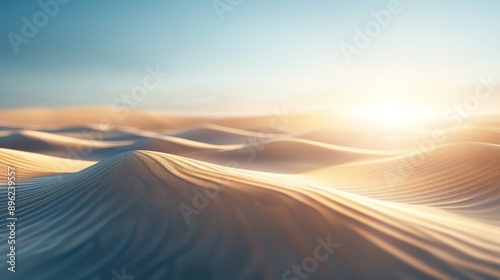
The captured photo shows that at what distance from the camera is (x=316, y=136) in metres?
22.0

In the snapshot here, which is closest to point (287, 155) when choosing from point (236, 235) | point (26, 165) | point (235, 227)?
point (26, 165)

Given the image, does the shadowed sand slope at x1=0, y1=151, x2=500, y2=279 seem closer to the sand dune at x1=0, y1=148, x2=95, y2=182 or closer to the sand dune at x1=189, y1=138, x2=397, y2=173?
the sand dune at x1=0, y1=148, x2=95, y2=182

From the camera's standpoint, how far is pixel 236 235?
4.26 metres

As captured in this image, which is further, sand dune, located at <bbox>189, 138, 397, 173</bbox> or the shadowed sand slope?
sand dune, located at <bbox>189, 138, 397, 173</bbox>

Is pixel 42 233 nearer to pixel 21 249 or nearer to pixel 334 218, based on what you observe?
pixel 21 249

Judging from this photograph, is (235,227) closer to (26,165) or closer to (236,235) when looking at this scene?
(236,235)

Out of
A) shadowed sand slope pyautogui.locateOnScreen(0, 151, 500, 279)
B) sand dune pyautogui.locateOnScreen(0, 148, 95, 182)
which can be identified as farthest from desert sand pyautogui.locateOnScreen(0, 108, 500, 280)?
sand dune pyautogui.locateOnScreen(0, 148, 95, 182)

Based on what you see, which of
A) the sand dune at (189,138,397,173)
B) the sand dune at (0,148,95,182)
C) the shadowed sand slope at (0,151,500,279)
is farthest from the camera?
the sand dune at (189,138,397,173)

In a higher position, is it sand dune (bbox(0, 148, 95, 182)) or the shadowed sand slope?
sand dune (bbox(0, 148, 95, 182))

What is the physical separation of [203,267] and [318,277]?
117cm

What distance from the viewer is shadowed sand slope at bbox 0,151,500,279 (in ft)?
12.5

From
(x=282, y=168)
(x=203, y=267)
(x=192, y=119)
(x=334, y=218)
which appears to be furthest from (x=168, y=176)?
(x=192, y=119)

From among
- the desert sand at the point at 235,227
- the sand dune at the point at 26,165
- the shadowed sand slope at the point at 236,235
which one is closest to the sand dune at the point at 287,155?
the sand dune at the point at 26,165

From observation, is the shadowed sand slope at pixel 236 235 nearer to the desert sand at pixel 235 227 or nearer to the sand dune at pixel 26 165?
the desert sand at pixel 235 227
